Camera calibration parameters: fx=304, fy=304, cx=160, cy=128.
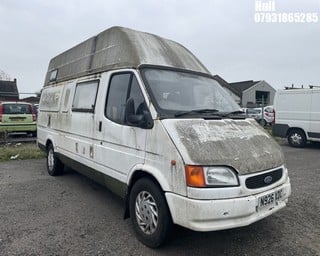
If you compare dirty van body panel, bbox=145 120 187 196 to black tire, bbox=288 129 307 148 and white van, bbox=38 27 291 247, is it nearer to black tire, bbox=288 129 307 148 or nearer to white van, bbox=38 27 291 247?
white van, bbox=38 27 291 247

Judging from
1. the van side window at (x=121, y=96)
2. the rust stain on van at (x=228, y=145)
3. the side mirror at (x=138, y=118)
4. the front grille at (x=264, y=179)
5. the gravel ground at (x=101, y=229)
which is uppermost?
the van side window at (x=121, y=96)

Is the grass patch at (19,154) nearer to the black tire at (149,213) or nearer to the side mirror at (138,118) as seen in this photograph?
the black tire at (149,213)

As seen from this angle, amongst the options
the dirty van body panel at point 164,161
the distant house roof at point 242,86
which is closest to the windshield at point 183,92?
the dirty van body panel at point 164,161

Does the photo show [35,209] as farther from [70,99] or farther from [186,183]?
[186,183]

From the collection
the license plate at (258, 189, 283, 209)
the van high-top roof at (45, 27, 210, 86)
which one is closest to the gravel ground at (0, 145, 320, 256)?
the license plate at (258, 189, 283, 209)

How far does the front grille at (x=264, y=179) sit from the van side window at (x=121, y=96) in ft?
4.67

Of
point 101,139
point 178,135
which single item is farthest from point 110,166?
point 178,135

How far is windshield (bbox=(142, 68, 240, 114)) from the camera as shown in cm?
362

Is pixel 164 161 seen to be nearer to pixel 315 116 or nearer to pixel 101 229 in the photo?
pixel 101 229

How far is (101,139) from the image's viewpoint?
175 inches

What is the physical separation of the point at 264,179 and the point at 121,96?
2.08 m

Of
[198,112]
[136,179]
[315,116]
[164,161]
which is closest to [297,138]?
[315,116]

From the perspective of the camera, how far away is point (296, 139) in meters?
11.9

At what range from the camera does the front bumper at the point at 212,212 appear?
2.93 m
